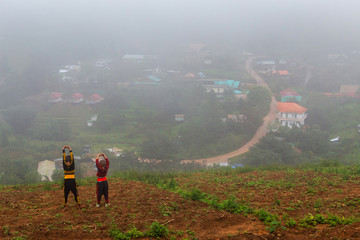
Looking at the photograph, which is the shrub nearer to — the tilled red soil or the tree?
the tilled red soil

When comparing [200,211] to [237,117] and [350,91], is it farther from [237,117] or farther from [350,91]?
[350,91]

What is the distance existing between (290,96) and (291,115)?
6965 millimetres

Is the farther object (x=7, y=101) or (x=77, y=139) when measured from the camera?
(x=7, y=101)

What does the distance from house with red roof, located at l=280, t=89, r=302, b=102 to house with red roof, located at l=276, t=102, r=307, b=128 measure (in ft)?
12.8

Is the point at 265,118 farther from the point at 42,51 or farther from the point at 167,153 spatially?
the point at 42,51

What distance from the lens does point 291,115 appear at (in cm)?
4003

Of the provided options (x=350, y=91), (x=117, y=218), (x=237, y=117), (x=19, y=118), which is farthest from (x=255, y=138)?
(x=117, y=218)

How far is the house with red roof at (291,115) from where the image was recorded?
39.5 m

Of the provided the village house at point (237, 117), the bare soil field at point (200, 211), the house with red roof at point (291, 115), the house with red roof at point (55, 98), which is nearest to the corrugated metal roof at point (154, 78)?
the house with red roof at point (55, 98)

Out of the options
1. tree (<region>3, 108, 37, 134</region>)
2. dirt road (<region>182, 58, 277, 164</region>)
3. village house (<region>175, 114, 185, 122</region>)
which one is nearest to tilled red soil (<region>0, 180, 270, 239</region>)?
dirt road (<region>182, 58, 277, 164</region>)

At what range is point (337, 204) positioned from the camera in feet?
23.4

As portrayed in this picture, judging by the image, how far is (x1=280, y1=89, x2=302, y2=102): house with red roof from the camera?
4554cm

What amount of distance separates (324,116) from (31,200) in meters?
38.0

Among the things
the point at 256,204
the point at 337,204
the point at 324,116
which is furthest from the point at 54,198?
the point at 324,116
